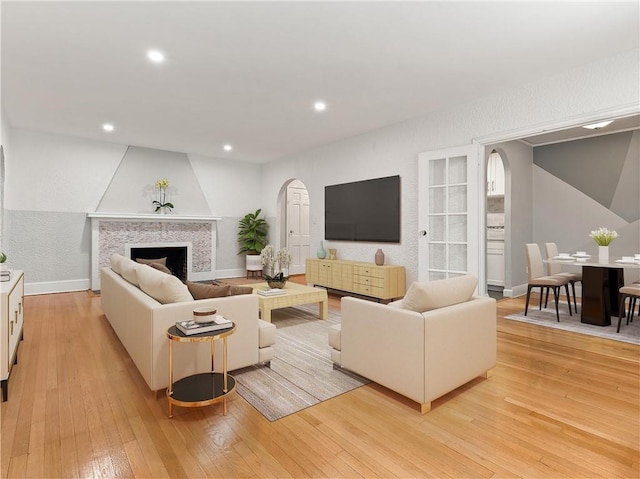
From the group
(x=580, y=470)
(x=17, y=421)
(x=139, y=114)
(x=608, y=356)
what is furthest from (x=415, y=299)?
(x=139, y=114)

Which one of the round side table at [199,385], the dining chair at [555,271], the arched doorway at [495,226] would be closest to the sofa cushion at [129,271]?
the round side table at [199,385]

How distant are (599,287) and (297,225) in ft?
19.9

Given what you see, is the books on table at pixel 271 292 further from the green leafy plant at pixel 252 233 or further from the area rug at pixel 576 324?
the green leafy plant at pixel 252 233

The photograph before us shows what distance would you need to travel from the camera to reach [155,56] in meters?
3.23

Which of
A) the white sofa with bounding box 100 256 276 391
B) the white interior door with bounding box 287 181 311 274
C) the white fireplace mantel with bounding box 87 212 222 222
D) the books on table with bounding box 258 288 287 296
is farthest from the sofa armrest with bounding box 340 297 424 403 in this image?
the white interior door with bounding box 287 181 311 274

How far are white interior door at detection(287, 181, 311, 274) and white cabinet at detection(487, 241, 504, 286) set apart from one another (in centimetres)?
407

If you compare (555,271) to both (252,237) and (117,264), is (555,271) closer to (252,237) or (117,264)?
(252,237)

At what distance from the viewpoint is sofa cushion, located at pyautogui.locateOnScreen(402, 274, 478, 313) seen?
223 centimetres

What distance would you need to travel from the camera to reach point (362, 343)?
2.49 meters

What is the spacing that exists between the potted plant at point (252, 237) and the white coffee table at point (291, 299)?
3.22 metres

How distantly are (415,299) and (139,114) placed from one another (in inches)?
180

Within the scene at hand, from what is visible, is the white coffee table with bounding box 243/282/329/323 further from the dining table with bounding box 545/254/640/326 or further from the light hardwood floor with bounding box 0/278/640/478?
the dining table with bounding box 545/254/640/326

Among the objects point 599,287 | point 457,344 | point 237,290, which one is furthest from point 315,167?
point 457,344

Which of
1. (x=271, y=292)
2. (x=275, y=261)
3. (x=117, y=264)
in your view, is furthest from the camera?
(x=275, y=261)
